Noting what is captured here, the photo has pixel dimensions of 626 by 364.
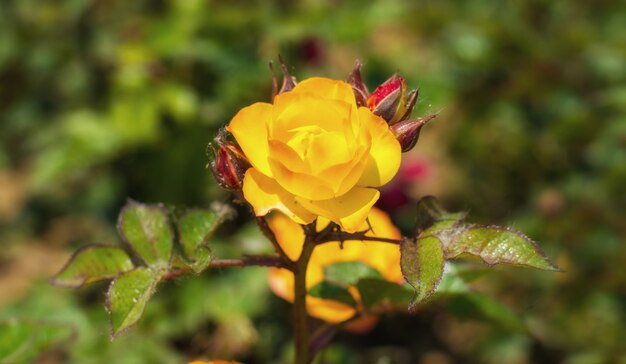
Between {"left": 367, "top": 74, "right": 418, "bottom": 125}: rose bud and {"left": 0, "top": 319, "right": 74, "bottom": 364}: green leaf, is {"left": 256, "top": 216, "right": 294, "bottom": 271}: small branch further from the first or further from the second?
{"left": 0, "top": 319, "right": 74, "bottom": 364}: green leaf

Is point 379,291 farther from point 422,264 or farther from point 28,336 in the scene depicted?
point 28,336

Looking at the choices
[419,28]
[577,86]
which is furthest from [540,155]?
[419,28]

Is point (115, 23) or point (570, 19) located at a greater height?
point (115, 23)

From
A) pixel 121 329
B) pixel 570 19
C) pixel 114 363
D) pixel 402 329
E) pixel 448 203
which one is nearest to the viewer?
pixel 121 329

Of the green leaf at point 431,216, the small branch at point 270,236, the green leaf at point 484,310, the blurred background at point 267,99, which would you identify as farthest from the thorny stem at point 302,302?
the blurred background at point 267,99

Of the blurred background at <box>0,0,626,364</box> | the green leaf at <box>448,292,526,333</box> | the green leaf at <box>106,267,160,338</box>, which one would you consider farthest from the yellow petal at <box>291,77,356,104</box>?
the blurred background at <box>0,0,626,364</box>

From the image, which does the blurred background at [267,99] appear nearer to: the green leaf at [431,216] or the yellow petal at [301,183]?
the green leaf at [431,216]

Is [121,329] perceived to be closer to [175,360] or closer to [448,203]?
[175,360]
